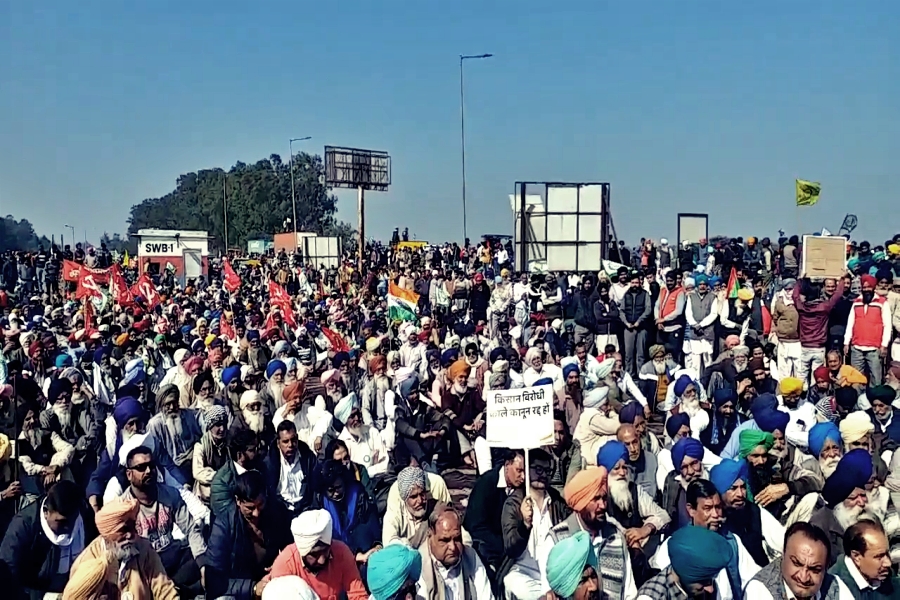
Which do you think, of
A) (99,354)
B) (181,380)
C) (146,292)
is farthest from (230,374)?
(146,292)

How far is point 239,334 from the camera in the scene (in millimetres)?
14547

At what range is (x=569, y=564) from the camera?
4.36 m

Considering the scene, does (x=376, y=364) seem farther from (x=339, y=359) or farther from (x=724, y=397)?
(x=724, y=397)

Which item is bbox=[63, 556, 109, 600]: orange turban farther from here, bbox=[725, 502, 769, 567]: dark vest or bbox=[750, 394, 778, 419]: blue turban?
bbox=[750, 394, 778, 419]: blue turban

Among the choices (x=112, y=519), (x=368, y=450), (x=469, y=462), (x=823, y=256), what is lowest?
(x=469, y=462)

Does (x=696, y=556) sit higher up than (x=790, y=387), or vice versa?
(x=790, y=387)

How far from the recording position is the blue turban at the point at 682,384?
8.55m

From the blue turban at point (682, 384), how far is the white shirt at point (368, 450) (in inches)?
101

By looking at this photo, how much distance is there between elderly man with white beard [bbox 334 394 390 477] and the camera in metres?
7.76

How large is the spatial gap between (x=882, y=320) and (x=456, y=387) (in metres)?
5.03

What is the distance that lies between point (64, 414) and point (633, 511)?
5.18 m

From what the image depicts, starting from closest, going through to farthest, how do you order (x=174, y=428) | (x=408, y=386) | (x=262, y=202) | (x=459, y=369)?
(x=174, y=428) → (x=408, y=386) → (x=459, y=369) → (x=262, y=202)

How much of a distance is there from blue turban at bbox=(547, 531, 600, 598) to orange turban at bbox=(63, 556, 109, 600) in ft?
6.36

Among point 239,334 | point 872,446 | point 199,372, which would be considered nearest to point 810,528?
point 872,446
